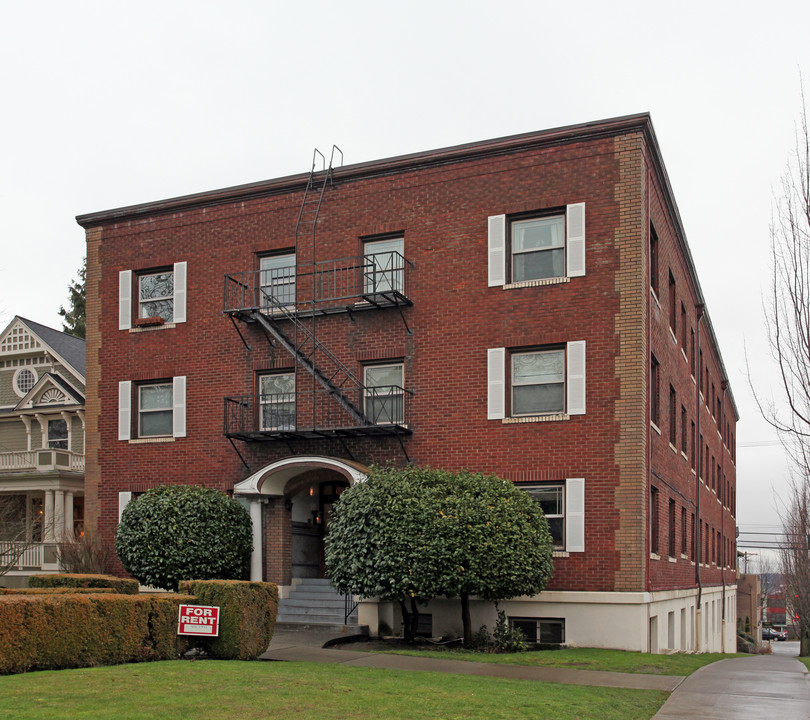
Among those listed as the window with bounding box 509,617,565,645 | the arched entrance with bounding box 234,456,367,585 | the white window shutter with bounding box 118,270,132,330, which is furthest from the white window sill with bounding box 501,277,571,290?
the white window shutter with bounding box 118,270,132,330

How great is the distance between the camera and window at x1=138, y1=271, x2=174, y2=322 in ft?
80.5

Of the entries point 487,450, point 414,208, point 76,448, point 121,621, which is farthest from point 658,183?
point 76,448

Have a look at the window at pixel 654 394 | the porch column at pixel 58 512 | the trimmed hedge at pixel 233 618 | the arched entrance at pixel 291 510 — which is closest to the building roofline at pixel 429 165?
the window at pixel 654 394

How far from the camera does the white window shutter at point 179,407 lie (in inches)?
932

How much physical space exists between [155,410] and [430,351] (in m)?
7.70

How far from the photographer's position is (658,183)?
861 inches

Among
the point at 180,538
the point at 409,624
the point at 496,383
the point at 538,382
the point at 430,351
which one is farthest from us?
the point at 430,351

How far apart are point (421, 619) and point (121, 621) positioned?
8.14 m

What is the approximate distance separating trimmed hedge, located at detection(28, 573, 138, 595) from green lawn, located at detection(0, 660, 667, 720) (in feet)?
12.9

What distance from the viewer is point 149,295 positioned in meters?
24.9

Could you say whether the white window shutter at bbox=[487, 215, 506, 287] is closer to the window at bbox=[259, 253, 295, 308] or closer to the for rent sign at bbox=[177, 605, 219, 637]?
the window at bbox=[259, 253, 295, 308]

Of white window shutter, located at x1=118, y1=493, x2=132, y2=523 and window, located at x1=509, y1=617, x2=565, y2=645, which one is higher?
white window shutter, located at x1=118, y1=493, x2=132, y2=523

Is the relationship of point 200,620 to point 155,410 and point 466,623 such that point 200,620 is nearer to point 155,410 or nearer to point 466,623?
point 466,623

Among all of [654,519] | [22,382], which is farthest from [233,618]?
[22,382]
